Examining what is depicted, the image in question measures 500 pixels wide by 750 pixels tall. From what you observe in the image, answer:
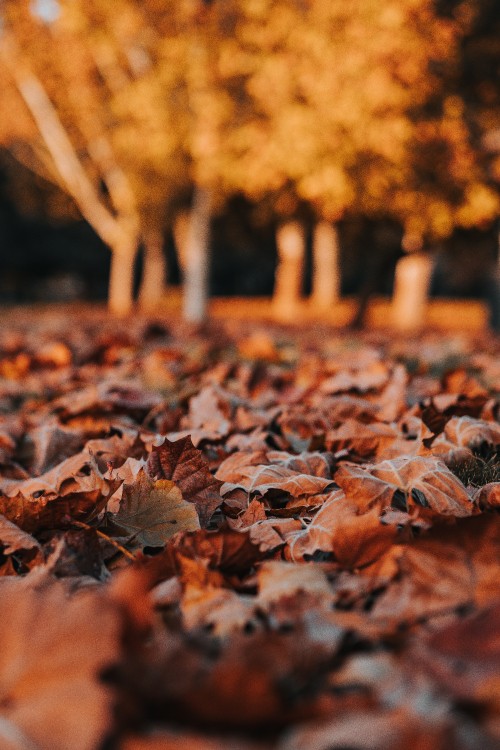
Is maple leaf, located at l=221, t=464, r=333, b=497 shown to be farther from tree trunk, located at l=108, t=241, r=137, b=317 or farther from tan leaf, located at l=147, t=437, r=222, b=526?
tree trunk, located at l=108, t=241, r=137, b=317

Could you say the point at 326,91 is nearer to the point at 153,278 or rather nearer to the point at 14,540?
the point at 14,540

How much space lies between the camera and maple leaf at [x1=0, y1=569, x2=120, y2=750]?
2.24ft

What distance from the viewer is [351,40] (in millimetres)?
8648

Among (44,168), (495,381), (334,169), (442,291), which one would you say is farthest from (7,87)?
(442,291)

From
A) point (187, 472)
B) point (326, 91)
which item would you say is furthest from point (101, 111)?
point (187, 472)

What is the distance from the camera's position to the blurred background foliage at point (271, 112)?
29.2 ft

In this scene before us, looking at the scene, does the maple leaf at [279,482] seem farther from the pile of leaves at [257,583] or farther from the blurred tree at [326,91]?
the blurred tree at [326,91]

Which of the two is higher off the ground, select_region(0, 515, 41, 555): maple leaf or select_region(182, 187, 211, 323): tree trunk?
select_region(182, 187, 211, 323): tree trunk

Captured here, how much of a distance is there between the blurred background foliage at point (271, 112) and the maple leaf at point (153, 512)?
27.1 feet

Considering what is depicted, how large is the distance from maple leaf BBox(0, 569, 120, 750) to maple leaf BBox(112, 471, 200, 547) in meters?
0.46

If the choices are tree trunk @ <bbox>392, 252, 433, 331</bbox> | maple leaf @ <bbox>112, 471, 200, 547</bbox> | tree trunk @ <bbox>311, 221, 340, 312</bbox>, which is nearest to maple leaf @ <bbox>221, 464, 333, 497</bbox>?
maple leaf @ <bbox>112, 471, 200, 547</bbox>

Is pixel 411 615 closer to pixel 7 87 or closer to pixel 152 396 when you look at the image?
pixel 152 396

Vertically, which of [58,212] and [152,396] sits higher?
[58,212]

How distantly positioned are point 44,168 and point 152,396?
1996 cm
